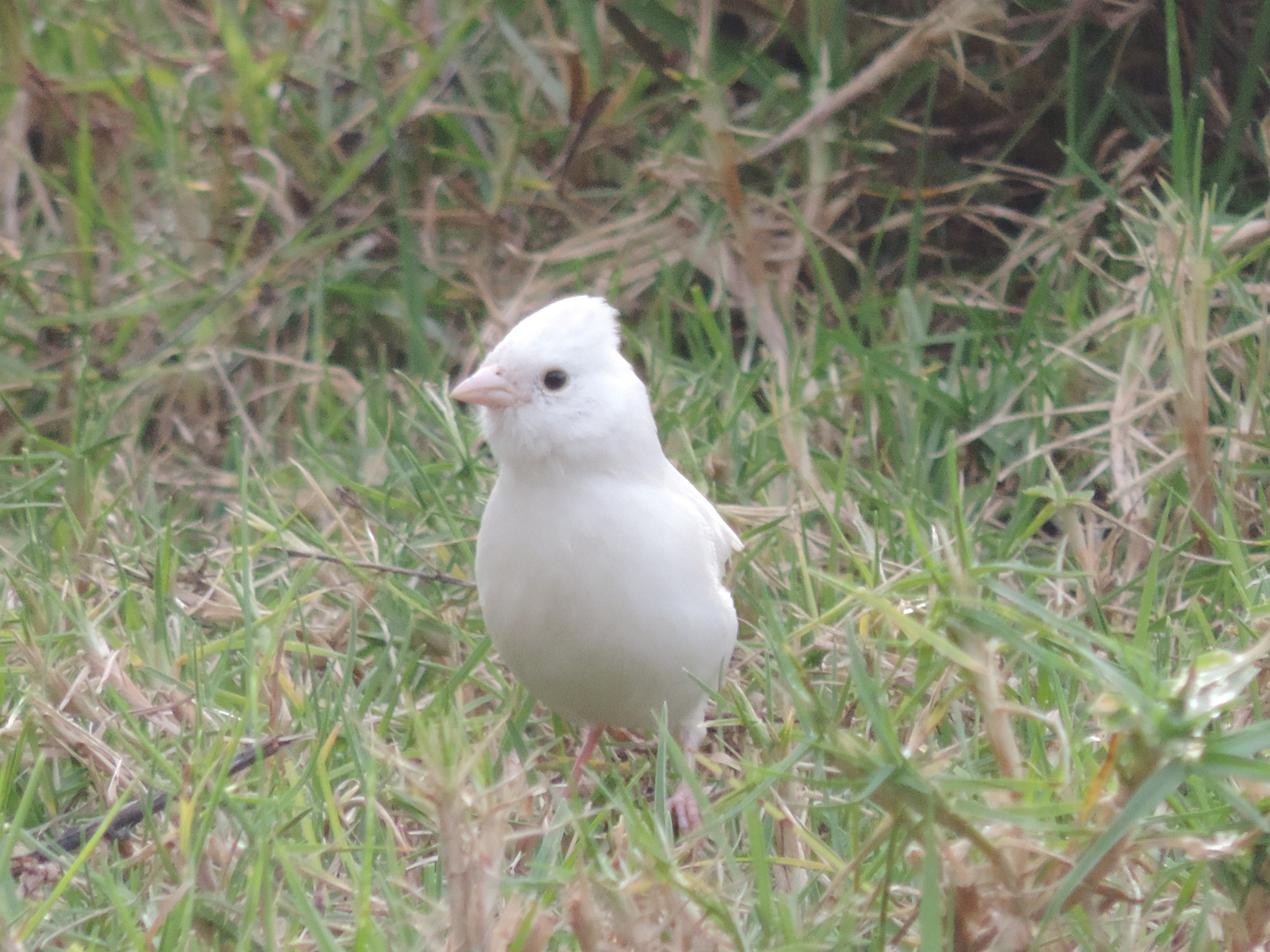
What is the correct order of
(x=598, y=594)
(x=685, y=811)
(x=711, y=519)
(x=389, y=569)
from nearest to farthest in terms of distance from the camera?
(x=598, y=594), (x=685, y=811), (x=711, y=519), (x=389, y=569)

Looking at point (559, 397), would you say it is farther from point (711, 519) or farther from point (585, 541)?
point (711, 519)

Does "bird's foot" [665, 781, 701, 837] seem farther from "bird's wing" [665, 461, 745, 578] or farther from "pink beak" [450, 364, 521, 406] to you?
"pink beak" [450, 364, 521, 406]

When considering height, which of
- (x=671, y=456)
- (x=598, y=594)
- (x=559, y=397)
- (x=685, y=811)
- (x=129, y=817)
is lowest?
(x=685, y=811)

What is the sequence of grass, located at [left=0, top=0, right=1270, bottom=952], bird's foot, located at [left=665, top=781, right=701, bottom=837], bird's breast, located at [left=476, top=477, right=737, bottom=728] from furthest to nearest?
bird's foot, located at [left=665, top=781, right=701, bottom=837]
bird's breast, located at [left=476, top=477, right=737, bottom=728]
grass, located at [left=0, top=0, right=1270, bottom=952]

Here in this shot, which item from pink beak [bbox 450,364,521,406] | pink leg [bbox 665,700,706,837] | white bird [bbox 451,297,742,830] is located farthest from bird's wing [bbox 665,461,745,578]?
pink beak [bbox 450,364,521,406]

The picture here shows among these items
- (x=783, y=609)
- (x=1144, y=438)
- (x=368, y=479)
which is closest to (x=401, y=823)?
(x=783, y=609)

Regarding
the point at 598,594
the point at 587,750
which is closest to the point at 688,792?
the point at 587,750
